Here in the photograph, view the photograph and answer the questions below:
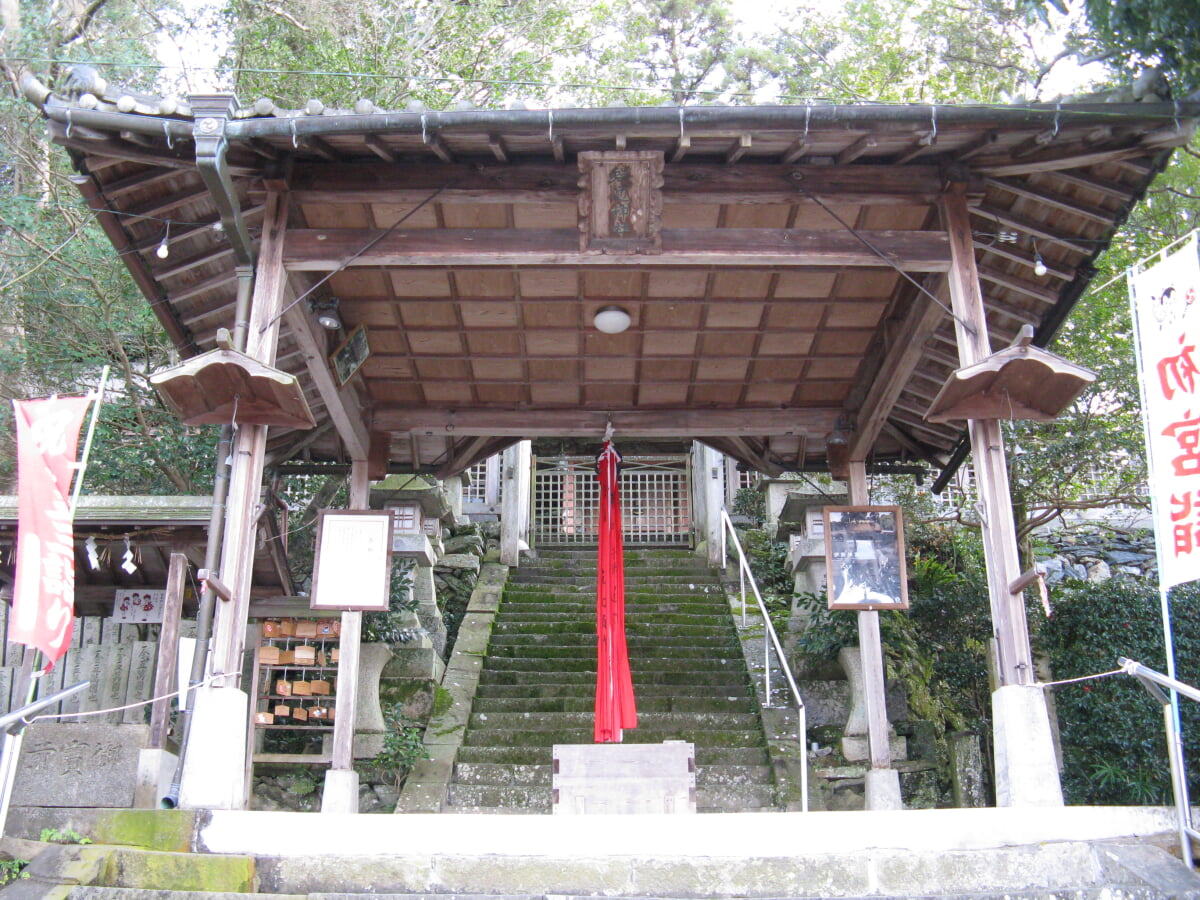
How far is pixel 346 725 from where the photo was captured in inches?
336

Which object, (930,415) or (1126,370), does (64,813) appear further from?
(1126,370)

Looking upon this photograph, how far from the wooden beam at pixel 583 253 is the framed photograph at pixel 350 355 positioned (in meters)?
1.32

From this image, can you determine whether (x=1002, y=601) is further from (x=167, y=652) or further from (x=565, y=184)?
(x=167, y=652)

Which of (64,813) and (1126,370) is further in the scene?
(1126,370)

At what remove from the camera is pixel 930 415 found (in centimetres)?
686

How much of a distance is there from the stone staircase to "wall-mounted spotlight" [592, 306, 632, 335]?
12.0 feet

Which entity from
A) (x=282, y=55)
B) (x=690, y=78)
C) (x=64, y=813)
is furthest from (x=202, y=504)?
(x=690, y=78)

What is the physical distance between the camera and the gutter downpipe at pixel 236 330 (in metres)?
6.30

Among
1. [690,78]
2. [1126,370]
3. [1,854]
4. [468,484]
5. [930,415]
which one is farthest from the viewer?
[690,78]

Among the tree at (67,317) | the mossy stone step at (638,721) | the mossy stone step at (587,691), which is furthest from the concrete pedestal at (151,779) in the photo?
the tree at (67,317)

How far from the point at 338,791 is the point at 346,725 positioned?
1.75 feet

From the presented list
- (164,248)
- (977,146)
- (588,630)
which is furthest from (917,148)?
(588,630)

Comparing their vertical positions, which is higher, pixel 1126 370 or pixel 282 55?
pixel 282 55

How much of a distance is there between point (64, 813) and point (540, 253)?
14.5 ft
